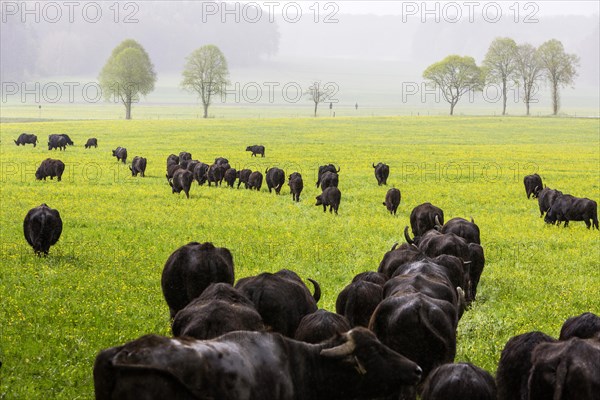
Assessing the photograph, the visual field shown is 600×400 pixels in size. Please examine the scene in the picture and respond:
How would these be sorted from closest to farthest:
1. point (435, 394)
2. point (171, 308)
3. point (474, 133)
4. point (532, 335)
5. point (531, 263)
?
point (435, 394)
point (532, 335)
point (171, 308)
point (531, 263)
point (474, 133)

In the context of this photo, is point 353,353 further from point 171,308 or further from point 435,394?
point 171,308

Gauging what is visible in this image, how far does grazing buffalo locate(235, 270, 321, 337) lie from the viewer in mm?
10680

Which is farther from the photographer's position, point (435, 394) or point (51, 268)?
point (51, 268)

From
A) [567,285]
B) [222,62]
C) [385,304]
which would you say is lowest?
[567,285]

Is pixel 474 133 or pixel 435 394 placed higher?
pixel 474 133

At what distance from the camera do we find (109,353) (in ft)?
20.7

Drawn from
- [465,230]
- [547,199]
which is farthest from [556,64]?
[465,230]

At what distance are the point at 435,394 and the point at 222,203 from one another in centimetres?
2158

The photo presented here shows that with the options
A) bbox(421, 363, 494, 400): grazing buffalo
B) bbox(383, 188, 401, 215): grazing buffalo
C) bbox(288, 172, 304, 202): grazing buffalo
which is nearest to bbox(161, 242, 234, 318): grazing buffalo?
bbox(421, 363, 494, 400): grazing buffalo

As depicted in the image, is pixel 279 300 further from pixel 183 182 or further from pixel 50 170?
pixel 50 170

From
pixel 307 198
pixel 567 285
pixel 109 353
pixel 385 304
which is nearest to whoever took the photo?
pixel 109 353

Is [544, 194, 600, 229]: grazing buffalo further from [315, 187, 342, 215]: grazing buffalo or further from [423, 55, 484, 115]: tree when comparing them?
[423, 55, 484, 115]: tree

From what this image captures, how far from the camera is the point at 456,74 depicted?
12606 centimetres

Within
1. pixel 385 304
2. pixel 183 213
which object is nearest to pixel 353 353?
pixel 385 304
